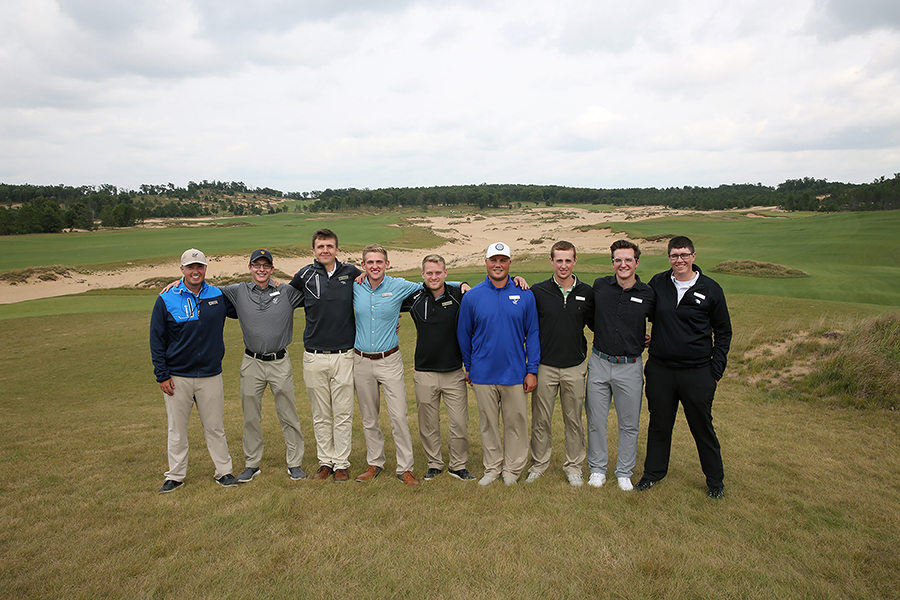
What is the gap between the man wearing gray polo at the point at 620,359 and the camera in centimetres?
532

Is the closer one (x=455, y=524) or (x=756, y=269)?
(x=455, y=524)

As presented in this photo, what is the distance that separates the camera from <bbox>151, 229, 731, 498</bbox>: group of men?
17.3ft

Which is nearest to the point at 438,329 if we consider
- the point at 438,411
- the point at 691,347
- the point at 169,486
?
the point at 438,411

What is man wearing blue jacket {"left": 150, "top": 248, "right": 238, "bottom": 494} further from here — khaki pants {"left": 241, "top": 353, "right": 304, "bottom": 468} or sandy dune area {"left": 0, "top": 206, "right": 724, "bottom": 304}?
sandy dune area {"left": 0, "top": 206, "right": 724, "bottom": 304}

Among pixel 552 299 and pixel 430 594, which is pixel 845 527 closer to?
pixel 552 299

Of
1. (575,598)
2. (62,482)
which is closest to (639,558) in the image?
(575,598)

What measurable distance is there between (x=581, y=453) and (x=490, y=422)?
115 cm

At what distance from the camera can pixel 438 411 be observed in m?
5.77

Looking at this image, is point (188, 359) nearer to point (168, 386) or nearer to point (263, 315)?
point (168, 386)

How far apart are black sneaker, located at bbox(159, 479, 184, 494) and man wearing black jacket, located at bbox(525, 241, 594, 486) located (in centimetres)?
394

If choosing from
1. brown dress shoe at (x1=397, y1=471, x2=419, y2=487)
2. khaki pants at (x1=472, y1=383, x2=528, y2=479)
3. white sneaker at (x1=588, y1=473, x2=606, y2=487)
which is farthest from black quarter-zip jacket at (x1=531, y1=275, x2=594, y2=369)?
brown dress shoe at (x1=397, y1=471, x2=419, y2=487)

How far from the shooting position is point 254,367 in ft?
18.9

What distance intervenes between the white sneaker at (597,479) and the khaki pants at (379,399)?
6.89ft

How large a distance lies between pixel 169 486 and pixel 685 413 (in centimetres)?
569
